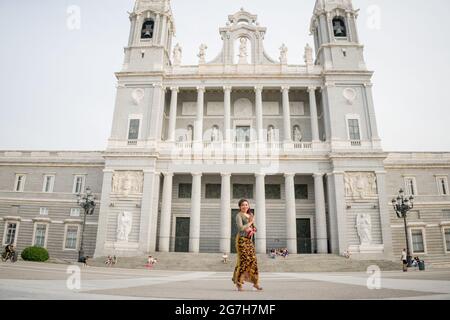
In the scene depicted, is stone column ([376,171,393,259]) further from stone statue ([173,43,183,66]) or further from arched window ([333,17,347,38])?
stone statue ([173,43,183,66])

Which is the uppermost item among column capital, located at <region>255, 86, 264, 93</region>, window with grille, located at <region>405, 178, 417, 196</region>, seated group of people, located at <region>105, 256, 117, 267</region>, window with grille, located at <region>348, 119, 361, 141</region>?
column capital, located at <region>255, 86, 264, 93</region>

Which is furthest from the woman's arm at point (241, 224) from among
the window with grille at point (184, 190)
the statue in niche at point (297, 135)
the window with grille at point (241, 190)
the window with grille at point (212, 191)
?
the statue in niche at point (297, 135)

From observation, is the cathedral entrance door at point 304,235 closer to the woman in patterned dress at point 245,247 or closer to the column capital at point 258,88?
the column capital at point 258,88

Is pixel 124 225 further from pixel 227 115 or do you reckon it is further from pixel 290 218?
pixel 290 218

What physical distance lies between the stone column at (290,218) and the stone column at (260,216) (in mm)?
1886

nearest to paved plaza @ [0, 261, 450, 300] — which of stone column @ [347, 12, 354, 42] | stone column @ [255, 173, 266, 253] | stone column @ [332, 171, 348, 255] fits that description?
stone column @ [332, 171, 348, 255]

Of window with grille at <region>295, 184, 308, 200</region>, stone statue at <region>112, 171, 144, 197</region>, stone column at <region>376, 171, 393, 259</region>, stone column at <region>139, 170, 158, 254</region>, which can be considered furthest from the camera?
window with grille at <region>295, 184, 308, 200</region>

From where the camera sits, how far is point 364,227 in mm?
22875

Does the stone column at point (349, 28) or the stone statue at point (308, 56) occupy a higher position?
the stone column at point (349, 28)

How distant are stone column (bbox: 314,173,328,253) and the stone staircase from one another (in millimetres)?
1617

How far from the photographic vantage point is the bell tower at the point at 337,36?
90.3ft

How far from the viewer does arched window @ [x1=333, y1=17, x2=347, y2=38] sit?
29.1 m
